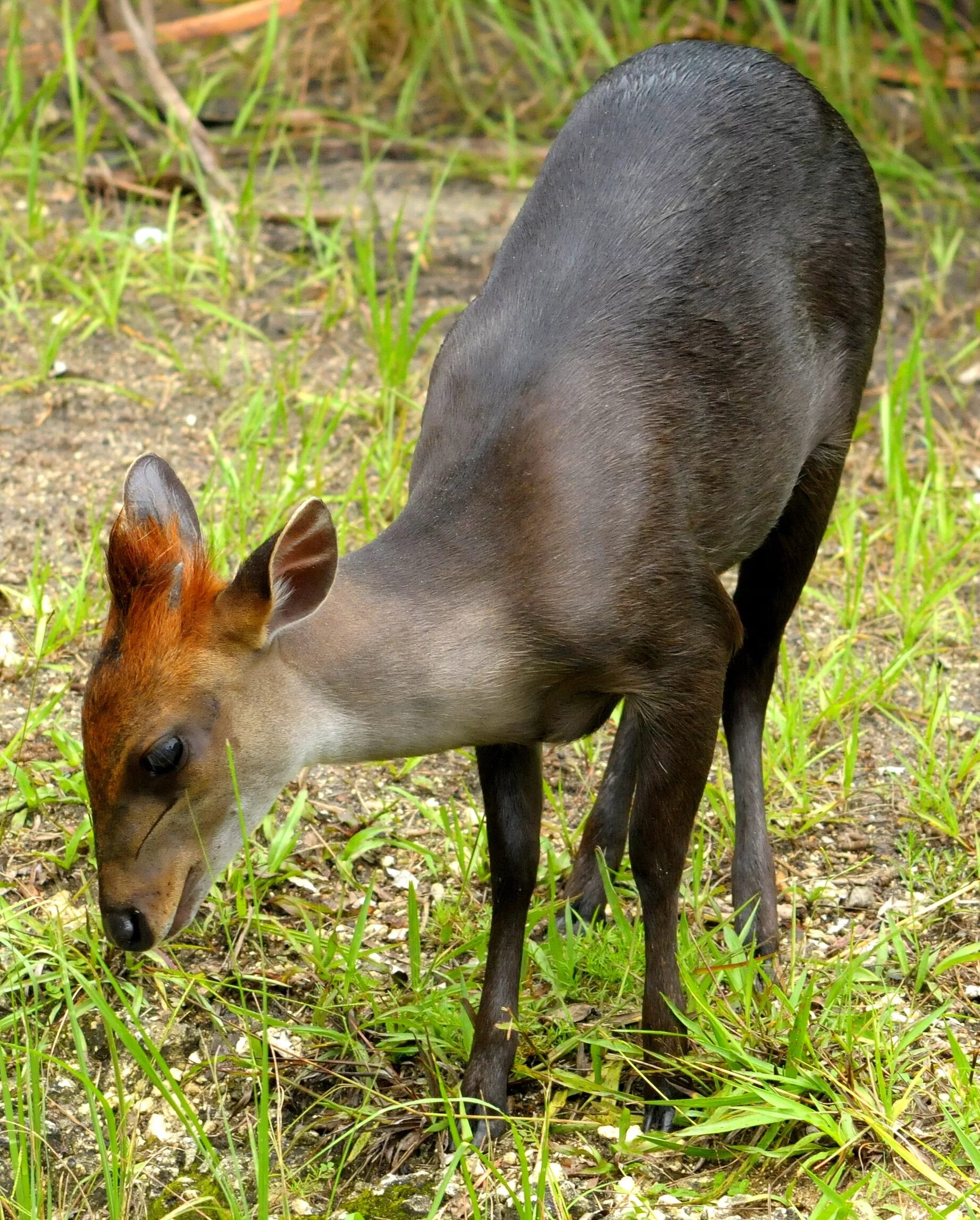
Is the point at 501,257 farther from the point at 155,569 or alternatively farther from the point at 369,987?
the point at 369,987

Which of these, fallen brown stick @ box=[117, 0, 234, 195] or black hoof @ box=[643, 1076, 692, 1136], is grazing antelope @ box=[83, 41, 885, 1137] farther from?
fallen brown stick @ box=[117, 0, 234, 195]

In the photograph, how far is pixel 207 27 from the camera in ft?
27.5

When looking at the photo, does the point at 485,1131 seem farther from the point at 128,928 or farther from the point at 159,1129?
the point at 128,928

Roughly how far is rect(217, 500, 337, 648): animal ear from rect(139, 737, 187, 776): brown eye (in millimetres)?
251

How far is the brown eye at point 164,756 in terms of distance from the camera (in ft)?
11.2

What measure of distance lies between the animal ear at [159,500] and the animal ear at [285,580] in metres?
0.21

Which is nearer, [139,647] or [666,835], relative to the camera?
[139,647]

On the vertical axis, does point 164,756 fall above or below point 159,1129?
above

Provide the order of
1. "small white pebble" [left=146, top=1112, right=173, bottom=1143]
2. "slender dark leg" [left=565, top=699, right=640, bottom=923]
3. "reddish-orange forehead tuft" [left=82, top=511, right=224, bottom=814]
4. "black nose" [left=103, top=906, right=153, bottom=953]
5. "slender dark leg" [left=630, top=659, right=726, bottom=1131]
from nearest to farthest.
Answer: "reddish-orange forehead tuft" [left=82, top=511, right=224, bottom=814]
"black nose" [left=103, top=906, right=153, bottom=953]
"slender dark leg" [left=630, top=659, right=726, bottom=1131]
"small white pebble" [left=146, top=1112, right=173, bottom=1143]
"slender dark leg" [left=565, top=699, right=640, bottom=923]

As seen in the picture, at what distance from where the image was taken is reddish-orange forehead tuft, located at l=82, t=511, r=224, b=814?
342 cm

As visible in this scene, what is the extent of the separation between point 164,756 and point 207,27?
5864 mm

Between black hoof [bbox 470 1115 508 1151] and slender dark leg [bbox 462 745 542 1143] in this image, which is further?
slender dark leg [bbox 462 745 542 1143]

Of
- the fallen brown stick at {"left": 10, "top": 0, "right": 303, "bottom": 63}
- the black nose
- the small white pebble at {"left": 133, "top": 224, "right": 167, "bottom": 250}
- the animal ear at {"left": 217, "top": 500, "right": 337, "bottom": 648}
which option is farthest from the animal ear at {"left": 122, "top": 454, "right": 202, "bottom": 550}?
the fallen brown stick at {"left": 10, "top": 0, "right": 303, "bottom": 63}

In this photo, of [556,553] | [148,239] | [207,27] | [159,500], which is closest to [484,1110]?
[556,553]
